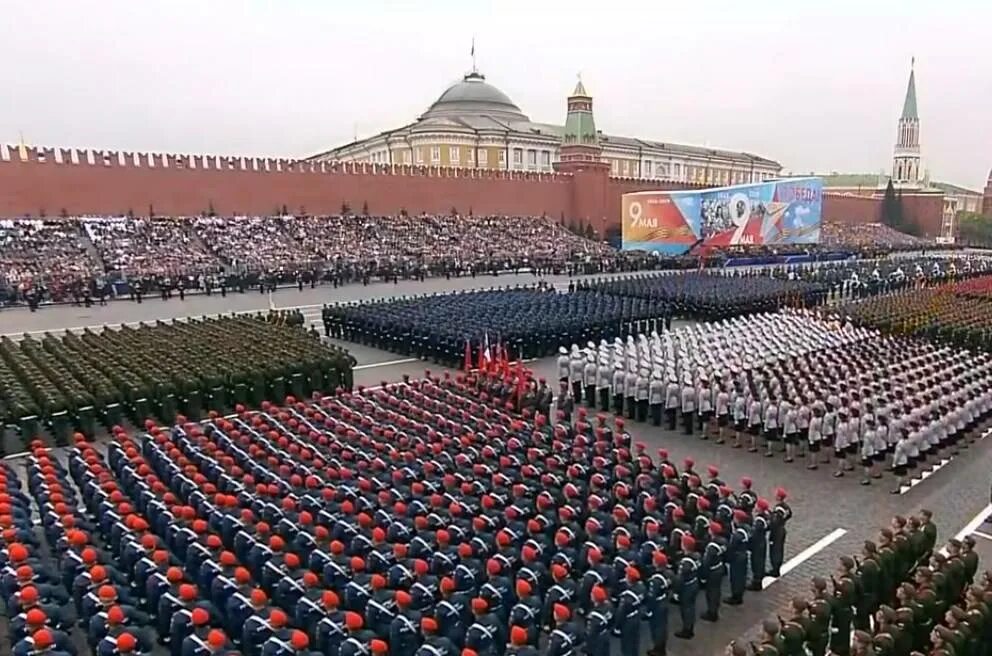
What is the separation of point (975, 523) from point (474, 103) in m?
61.9

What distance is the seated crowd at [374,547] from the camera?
5270 millimetres

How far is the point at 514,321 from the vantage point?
651 inches

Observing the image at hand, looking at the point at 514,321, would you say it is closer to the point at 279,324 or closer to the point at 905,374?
the point at 279,324

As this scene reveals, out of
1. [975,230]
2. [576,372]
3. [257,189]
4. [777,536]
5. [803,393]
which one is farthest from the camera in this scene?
[975,230]

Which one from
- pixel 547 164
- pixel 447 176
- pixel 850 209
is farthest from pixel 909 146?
pixel 447 176

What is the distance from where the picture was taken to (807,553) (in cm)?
727

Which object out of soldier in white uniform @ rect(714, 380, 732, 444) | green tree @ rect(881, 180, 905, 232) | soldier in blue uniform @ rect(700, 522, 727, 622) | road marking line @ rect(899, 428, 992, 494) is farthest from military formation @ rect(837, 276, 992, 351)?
green tree @ rect(881, 180, 905, 232)

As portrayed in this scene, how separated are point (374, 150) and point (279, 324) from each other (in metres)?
49.1

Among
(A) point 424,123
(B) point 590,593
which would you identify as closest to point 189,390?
(B) point 590,593

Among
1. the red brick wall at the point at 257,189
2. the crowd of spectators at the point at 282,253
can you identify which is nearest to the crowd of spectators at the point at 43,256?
the crowd of spectators at the point at 282,253

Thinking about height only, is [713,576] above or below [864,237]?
above

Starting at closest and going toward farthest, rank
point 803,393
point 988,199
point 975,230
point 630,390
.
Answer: point 803,393 < point 630,390 < point 975,230 < point 988,199

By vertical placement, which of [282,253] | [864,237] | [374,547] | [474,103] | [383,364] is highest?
[474,103]

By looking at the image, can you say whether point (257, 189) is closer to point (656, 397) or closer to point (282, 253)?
point (282, 253)
